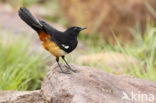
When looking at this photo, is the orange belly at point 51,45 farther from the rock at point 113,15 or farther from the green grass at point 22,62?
the rock at point 113,15

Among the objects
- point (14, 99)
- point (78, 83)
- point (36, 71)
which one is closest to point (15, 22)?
point (36, 71)

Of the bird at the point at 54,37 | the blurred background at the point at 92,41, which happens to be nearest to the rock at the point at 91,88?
the bird at the point at 54,37

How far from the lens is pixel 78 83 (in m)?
3.50

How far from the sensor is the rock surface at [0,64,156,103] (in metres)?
3.34

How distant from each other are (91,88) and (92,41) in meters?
6.35

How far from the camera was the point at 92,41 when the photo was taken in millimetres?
9797

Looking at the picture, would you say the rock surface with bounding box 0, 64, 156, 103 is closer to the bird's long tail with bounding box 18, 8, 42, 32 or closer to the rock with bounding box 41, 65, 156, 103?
the rock with bounding box 41, 65, 156, 103

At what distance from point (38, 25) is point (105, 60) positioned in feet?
9.95

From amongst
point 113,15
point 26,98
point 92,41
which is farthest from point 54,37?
point 113,15

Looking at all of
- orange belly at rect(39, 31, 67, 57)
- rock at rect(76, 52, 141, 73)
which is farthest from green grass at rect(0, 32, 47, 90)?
orange belly at rect(39, 31, 67, 57)

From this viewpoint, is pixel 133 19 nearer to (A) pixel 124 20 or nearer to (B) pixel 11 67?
(A) pixel 124 20

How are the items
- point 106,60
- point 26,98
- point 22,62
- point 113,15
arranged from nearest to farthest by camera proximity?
point 26,98
point 22,62
point 106,60
point 113,15

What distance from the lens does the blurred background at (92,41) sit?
5691 mm

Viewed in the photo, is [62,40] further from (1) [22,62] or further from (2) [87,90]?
(1) [22,62]
